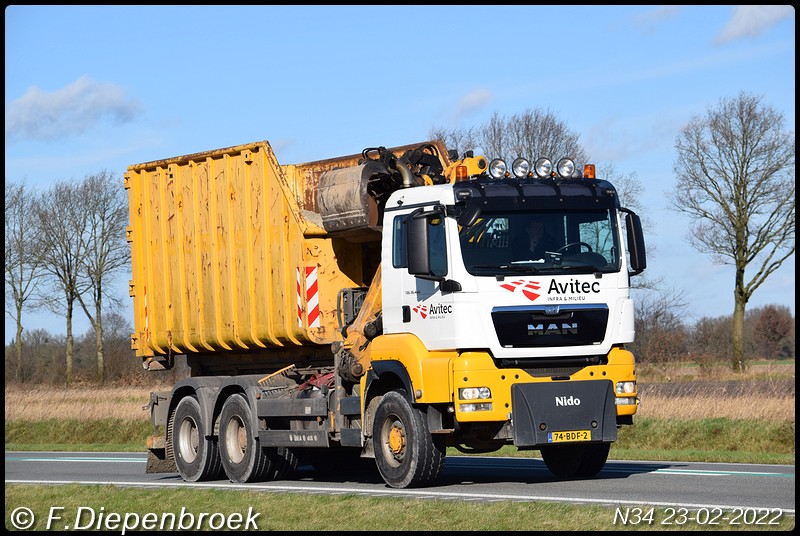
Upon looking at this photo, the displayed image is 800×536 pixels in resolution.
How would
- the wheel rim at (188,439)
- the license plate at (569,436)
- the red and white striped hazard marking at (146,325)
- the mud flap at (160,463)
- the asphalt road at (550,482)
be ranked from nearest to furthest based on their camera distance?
the asphalt road at (550,482) < the license plate at (569,436) < the wheel rim at (188,439) < the mud flap at (160,463) < the red and white striped hazard marking at (146,325)

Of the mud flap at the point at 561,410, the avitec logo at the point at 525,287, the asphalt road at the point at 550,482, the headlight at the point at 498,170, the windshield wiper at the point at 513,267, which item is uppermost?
the headlight at the point at 498,170

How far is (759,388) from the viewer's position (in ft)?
98.0

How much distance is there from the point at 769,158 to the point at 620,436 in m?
24.0

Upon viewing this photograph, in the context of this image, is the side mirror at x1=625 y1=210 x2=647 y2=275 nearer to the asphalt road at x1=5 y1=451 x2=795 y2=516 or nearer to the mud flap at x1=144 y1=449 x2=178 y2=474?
the asphalt road at x1=5 y1=451 x2=795 y2=516

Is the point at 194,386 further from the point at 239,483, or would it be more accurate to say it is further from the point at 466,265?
the point at 466,265

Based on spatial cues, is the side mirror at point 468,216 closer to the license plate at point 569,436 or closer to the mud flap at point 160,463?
the license plate at point 569,436

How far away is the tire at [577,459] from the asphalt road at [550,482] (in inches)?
7.0

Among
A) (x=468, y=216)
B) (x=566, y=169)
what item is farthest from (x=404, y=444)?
(x=566, y=169)

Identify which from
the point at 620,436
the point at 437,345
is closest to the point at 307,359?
the point at 437,345

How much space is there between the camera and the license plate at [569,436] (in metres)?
13.1

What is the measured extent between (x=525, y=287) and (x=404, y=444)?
222 cm

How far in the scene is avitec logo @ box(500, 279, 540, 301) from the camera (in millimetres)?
13117

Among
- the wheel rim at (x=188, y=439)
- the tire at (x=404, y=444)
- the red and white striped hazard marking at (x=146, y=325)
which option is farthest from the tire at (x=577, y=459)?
the red and white striped hazard marking at (x=146, y=325)

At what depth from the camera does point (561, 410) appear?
1321 cm
